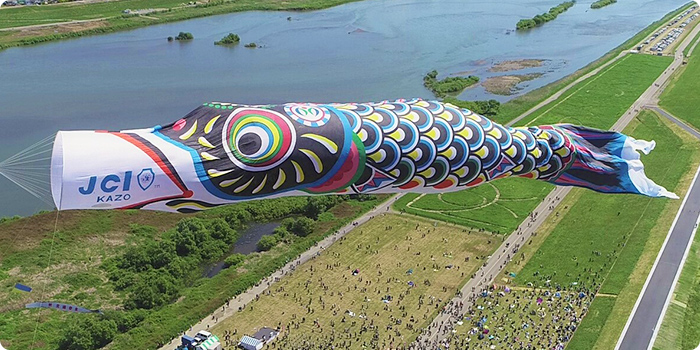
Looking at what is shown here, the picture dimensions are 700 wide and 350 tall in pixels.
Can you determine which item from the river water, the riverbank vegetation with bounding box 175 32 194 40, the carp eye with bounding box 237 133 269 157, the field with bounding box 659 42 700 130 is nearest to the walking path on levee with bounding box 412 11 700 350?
the field with bounding box 659 42 700 130

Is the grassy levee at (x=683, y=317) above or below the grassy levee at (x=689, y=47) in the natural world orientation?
below

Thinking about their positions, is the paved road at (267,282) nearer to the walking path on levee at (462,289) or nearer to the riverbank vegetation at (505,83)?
the walking path on levee at (462,289)

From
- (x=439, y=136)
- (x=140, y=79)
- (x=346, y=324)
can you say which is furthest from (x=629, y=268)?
(x=140, y=79)

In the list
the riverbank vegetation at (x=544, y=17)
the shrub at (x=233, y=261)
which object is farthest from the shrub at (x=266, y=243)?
the riverbank vegetation at (x=544, y=17)

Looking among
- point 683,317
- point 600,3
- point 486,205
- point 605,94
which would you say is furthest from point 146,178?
point 600,3

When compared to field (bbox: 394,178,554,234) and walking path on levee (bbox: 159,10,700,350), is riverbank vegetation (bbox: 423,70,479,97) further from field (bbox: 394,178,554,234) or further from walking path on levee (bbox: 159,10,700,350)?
walking path on levee (bbox: 159,10,700,350)

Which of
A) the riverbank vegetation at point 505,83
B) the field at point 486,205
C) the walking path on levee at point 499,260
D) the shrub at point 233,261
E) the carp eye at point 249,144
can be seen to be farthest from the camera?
the riverbank vegetation at point 505,83
